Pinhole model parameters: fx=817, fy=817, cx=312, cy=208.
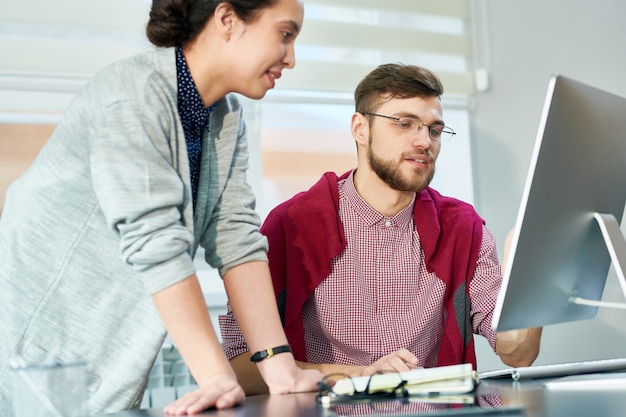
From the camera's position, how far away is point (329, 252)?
6.59 feet

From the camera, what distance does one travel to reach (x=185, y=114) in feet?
4.34

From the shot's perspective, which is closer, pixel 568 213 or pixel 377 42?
pixel 568 213

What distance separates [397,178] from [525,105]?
51.9 inches

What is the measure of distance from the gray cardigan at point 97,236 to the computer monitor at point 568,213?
0.49m

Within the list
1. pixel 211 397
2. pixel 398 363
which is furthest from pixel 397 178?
pixel 211 397

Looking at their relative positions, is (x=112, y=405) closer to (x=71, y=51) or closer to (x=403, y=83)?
(x=403, y=83)

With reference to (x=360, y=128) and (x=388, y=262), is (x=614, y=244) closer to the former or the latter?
(x=388, y=262)

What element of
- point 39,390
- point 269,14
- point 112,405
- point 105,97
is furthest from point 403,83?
point 39,390

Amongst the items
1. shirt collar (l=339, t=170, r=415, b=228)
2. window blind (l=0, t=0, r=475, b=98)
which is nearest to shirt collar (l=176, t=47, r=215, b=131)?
shirt collar (l=339, t=170, r=415, b=228)

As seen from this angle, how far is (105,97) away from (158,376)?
1.51 m

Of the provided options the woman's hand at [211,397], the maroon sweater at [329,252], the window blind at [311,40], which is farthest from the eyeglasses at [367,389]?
the window blind at [311,40]

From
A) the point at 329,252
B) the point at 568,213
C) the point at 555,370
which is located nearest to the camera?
the point at 568,213

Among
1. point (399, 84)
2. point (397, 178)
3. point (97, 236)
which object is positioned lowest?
point (397, 178)

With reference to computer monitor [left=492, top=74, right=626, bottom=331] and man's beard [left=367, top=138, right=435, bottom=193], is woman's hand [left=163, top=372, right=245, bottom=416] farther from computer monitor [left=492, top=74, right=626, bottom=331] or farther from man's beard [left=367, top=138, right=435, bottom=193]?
man's beard [left=367, top=138, right=435, bottom=193]
